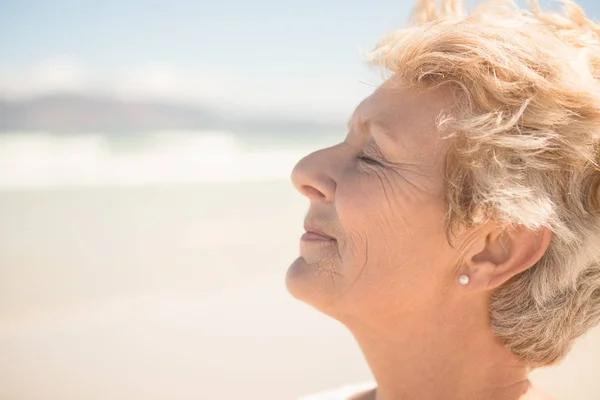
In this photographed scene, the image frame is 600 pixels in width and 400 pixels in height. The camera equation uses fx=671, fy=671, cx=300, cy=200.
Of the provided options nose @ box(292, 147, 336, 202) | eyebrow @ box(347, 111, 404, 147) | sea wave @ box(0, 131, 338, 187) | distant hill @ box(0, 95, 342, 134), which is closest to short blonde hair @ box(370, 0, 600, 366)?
eyebrow @ box(347, 111, 404, 147)

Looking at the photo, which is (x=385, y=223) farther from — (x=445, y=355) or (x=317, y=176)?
(x=445, y=355)

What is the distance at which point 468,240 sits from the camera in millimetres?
1845

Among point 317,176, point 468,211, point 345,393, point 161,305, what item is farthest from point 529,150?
point 161,305

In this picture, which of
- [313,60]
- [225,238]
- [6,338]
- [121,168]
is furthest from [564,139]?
[313,60]

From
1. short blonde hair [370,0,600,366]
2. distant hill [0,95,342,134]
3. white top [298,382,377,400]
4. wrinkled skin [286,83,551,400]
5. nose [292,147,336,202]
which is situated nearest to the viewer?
short blonde hair [370,0,600,366]

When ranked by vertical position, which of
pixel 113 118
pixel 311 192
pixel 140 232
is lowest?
pixel 311 192

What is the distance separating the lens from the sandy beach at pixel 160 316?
12.3ft

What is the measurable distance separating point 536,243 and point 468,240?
7.0 inches

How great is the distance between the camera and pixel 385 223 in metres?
1.90

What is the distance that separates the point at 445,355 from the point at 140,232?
4681 mm

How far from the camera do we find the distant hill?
15.4 metres

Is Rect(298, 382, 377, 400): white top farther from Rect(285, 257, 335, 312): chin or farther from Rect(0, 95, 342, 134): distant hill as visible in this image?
Rect(0, 95, 342, 134): distant hill

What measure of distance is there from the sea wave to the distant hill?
2.25 ft

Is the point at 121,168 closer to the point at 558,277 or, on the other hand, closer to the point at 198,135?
the point at 198,135
